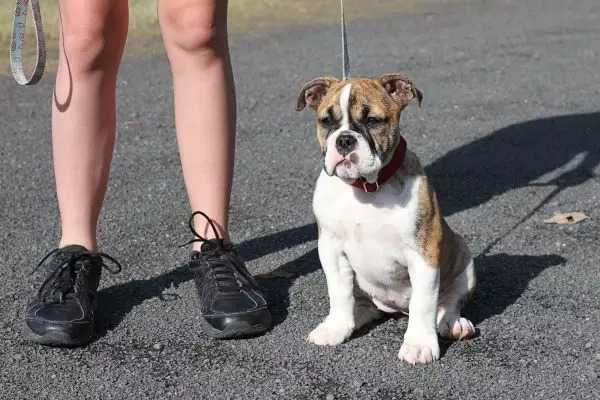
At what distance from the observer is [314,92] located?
4.16 metres

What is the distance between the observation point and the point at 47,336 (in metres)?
4.03

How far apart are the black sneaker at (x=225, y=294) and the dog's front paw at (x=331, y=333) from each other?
0.75 feet

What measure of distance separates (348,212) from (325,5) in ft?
35.5

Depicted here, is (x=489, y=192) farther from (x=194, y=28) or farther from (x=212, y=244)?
(x=194, y=28)

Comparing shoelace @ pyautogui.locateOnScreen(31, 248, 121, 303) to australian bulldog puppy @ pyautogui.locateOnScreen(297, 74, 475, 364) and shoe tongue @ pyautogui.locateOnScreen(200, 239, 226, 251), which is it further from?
australian bulldog puppy @ pyautogui.locateOnScreen(297, 74, 475, 364)

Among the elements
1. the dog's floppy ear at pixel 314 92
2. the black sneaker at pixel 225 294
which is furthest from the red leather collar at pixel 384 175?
the black sneaker at pixel 225 294

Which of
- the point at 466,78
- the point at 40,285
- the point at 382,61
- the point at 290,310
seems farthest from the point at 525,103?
the point at 40,285

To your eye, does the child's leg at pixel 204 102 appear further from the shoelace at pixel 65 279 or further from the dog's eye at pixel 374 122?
the dog's eye at pixel 374 122

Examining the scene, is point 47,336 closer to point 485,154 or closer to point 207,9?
point 207,9

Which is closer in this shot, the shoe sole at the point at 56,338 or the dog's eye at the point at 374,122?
the dog's eye at the point at 374,122

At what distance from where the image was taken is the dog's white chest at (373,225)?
3877 mm

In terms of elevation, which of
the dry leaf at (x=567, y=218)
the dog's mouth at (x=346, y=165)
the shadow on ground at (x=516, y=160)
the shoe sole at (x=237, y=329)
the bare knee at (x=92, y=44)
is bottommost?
the shadow on ground at (x=516, y=160)

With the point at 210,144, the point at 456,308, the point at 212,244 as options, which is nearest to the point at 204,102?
the point at 210,144

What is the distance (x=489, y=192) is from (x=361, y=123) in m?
2.56
